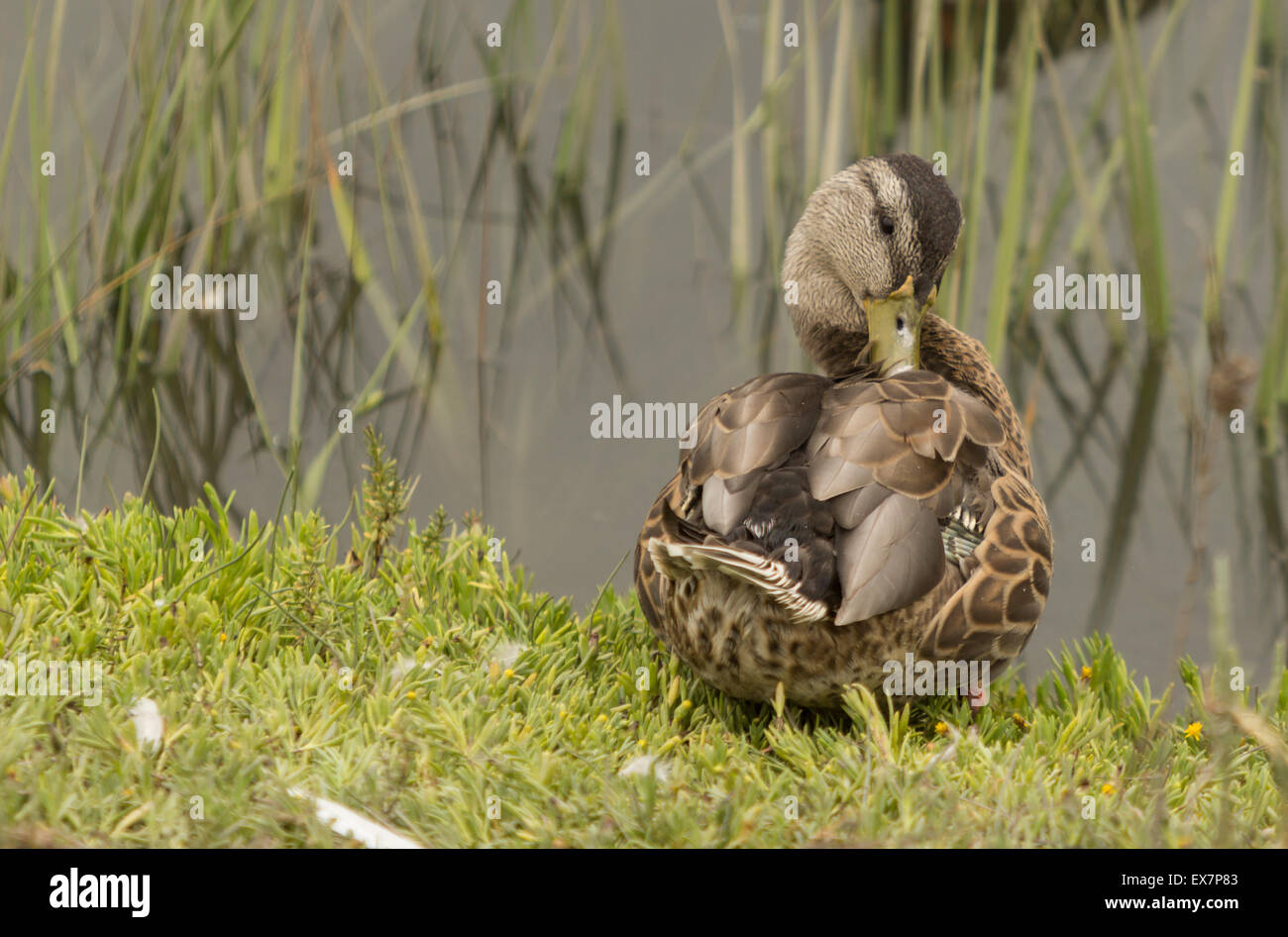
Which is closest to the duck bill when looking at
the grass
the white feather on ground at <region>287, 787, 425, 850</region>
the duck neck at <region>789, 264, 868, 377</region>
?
the duck neck at <region>789, 264, 868, 377</region>

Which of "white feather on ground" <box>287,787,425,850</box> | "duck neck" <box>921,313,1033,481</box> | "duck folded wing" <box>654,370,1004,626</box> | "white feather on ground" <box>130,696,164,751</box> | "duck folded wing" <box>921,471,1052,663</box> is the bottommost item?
"white feather on ground" <box>287,787,425,850</box>

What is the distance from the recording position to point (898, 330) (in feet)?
10.4

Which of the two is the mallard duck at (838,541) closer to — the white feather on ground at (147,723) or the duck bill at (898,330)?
the duck bill at (898,330)

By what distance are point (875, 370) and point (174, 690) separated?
177cm

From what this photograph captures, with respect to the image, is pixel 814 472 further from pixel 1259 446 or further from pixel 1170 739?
pixel 1259 446

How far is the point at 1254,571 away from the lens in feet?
13.5

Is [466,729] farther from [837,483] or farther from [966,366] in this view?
[966,366]

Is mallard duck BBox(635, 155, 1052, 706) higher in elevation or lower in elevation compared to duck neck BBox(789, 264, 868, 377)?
lower

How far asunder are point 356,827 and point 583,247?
3.86m

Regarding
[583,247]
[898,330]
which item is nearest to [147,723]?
[898,330]

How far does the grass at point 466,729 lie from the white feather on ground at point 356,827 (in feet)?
0.08

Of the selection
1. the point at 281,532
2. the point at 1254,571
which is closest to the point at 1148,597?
the point at 1254,571

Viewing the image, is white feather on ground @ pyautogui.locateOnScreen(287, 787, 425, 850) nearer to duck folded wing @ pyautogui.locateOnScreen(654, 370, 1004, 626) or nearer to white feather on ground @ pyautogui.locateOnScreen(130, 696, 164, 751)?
white feather on ground @ pyautogui.locateOnScreen(130, 696, 164, 751)

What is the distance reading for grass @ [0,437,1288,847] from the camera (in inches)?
84.0
